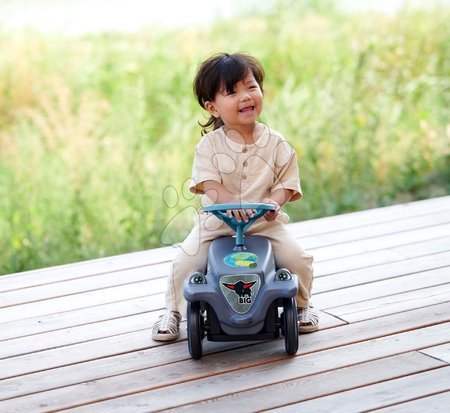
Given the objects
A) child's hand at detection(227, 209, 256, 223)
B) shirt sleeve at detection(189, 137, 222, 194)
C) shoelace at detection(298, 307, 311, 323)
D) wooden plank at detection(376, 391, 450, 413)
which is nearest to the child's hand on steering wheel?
child's hand at detection(227, 209, 256, 223)

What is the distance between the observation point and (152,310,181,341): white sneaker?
2996 mm

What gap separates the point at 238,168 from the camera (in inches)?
116

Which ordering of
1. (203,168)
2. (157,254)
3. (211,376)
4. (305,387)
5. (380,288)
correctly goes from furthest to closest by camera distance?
(157,254), (380,288), (203,168), (211,376), (305,387)

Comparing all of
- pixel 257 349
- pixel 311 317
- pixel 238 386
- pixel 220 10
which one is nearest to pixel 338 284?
pixel 311 317

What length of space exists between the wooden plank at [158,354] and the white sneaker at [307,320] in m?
0.03

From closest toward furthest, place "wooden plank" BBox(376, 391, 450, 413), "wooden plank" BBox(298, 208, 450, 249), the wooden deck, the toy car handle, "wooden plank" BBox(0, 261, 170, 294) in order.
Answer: "wooden plank" BBox(376, 391, 450, 413) < the wooden deck < the toy car handle < "wooden plank" BBox(0, 261, 170, 294) < "wooden plank" BBox(298, 208, 450, 249)

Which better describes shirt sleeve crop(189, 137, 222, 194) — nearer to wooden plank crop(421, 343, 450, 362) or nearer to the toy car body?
the toy car body

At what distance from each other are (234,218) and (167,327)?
468mm

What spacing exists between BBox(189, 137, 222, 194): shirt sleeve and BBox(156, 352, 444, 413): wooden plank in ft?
2.06

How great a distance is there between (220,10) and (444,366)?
538 cm

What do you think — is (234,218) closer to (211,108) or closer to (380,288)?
(211,108)

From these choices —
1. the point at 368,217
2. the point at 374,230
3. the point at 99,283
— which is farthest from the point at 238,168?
the point at 368,217

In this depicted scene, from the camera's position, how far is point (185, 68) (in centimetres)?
631

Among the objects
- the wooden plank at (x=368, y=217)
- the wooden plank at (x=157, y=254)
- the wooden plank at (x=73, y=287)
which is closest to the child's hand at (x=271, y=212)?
the wooden plank at (x=73, y=287)
